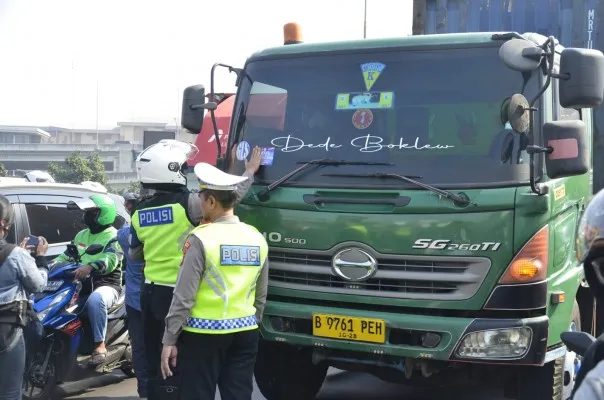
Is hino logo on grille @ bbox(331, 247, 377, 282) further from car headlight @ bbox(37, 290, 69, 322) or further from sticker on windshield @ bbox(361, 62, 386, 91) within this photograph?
car headlight @ bbox(37, 290, 69, 322)

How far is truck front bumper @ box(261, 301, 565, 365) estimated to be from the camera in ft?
15.5

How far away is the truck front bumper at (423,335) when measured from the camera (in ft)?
15.5

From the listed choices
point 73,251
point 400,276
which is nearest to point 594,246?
point 400,276

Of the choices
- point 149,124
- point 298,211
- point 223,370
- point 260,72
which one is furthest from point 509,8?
point 149,124

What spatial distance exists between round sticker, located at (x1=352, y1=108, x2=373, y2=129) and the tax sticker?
1.37 meters

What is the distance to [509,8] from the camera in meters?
8.23

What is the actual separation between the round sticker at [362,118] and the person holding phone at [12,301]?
2149mm

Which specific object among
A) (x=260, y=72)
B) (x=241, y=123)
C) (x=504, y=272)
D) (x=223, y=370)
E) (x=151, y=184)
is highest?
(x=260, y=72)

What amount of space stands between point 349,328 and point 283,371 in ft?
3.67

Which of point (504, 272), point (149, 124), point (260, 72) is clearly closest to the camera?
point (504, 272)

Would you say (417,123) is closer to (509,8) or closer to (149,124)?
(509,8)

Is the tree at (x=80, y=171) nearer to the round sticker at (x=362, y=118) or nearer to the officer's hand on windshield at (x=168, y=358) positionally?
the round sticker at (x=362, y=118)

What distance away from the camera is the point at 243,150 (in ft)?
18.7

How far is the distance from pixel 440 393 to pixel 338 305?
214 cm
